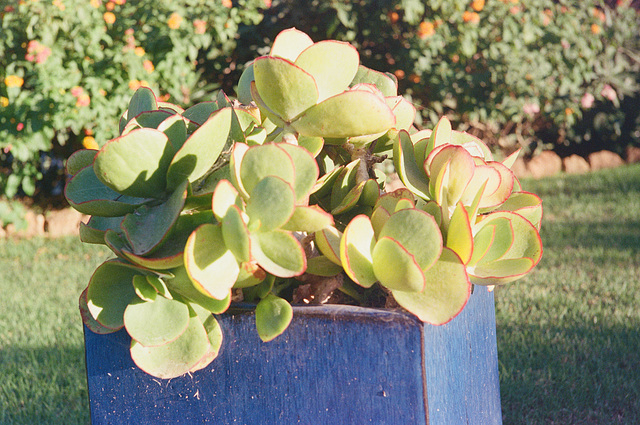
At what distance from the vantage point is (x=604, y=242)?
11.8 feet

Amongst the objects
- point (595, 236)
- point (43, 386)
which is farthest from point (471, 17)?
point (43, 386)

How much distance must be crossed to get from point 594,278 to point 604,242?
2.36ft

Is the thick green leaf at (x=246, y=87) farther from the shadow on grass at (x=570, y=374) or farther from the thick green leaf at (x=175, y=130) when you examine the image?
the shadow on grass at (x=570, y=374)

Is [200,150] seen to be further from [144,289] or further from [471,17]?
[471,17]

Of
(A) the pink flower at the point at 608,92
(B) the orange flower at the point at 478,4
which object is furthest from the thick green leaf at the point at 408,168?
(A) the pink flower at the point at 608,92

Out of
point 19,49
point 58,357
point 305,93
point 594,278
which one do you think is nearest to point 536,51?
point 594,278

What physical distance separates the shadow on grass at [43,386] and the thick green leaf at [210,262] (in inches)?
58.8

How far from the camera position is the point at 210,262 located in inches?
24.6

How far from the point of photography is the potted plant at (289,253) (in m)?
0.63

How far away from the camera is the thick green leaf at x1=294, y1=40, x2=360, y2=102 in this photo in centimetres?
71

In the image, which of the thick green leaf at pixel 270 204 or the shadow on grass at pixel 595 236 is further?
the shadow on grass at pixel 595 236

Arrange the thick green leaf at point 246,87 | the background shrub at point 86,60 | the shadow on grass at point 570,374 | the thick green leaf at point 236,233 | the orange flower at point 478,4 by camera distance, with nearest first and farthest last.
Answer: the thick green leaf at point 236,233
the thick green leaf at point 246,87
the shadow on grass at point 570,374
the background shrub at point 86,60
the orange flower at point 478,4

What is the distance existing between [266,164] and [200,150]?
87 millimetres

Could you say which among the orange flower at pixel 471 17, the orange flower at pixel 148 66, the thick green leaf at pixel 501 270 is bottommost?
the orange flower at pixel 148 66
